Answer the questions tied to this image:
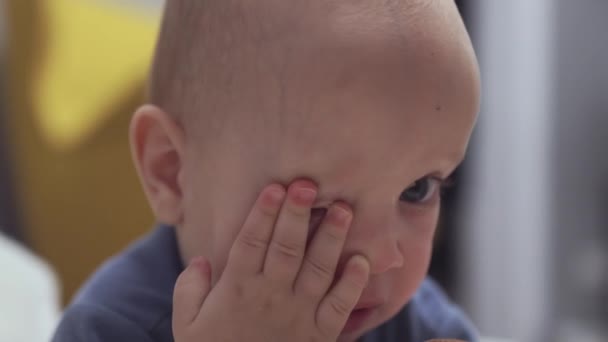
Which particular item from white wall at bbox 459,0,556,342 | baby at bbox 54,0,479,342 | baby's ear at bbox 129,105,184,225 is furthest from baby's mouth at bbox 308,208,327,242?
white wall at bbox 459,0,556,342

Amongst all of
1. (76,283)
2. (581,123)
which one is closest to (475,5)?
(581,123)

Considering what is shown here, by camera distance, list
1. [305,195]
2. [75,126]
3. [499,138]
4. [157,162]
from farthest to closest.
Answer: [499,138] < [75,126] < [157,162] < [305,195]

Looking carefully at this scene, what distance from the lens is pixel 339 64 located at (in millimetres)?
668

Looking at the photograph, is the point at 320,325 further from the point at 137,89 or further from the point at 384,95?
the point at 137,89

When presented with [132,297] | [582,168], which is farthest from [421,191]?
[582,168]

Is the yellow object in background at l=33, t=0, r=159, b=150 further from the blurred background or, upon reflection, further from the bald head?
the bald head

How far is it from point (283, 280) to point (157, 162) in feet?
0.66

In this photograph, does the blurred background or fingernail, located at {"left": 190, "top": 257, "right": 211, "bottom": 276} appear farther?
the blurred background

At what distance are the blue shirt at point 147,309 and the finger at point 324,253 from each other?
19 centimetres

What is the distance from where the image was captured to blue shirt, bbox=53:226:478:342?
792 millimetres

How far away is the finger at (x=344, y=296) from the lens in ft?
2.24

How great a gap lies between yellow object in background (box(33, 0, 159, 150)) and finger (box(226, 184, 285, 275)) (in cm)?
112

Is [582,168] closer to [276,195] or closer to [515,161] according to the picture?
[515,161]

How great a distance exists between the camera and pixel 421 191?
0.75 metres
